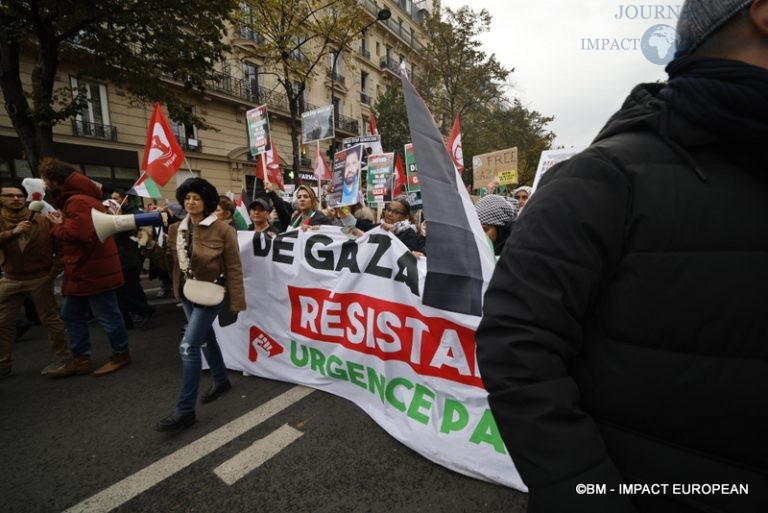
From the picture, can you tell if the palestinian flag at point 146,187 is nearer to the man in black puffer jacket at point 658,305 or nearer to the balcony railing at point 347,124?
the man in black puffer jacket at point 658,305

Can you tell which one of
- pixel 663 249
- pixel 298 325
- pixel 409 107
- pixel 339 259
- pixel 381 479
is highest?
pixel 409 107

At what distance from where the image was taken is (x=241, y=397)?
3293 millimetres

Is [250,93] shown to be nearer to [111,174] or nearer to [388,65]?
[111,174]

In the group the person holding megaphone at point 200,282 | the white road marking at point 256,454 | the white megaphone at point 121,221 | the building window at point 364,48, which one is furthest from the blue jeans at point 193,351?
the building window at point 364,48

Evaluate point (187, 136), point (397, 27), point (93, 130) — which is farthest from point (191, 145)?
point (397, 27)

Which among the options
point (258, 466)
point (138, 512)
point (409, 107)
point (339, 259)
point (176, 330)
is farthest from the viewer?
point (176, 330)

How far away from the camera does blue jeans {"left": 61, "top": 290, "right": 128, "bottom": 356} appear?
3713 mm

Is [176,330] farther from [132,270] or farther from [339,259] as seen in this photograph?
[339,259]

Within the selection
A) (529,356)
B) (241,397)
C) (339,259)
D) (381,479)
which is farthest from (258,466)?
(529,356)

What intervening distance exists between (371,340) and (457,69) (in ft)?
73.5

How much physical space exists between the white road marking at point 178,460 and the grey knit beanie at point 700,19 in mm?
3028

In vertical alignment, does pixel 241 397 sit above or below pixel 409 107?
below

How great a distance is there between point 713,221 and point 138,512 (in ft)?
8.97

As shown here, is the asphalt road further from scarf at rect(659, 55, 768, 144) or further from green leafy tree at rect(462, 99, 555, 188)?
green leafy tree at rect(462, 99, 555, 188)
